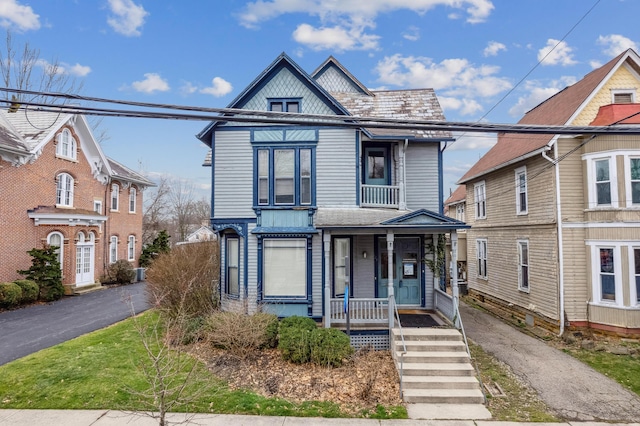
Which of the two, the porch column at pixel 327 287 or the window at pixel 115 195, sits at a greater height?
the window at pixel 115 195

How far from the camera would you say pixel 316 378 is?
27.7 ft

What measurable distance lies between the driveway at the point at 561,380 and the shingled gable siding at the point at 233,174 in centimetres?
928

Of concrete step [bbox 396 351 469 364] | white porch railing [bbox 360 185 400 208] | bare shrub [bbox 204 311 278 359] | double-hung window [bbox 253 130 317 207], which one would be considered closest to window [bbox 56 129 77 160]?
double-hung window [bbox 253 130 317 207]

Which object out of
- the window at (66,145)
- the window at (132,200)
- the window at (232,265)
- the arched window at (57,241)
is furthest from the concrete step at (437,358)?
the window at (132,200)

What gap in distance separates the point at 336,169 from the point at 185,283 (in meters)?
6.48

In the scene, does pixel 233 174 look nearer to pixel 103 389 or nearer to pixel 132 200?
pixel 103 389

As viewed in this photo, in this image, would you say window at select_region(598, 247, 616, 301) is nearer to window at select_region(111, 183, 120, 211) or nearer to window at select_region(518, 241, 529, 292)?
window at select_region(518, 241, 529, 292)

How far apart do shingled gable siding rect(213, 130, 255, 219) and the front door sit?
521 centimetres

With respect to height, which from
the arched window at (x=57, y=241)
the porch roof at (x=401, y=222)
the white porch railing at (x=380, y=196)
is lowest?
the arched window at (x=57, y=241)

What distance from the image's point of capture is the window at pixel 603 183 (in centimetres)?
1207

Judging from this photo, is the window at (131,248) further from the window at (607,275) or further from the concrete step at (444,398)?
the window at (607,275)

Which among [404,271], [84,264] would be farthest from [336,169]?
[84,264]

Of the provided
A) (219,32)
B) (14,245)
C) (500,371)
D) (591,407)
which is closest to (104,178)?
(14,245)

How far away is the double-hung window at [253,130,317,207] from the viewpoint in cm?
1235
